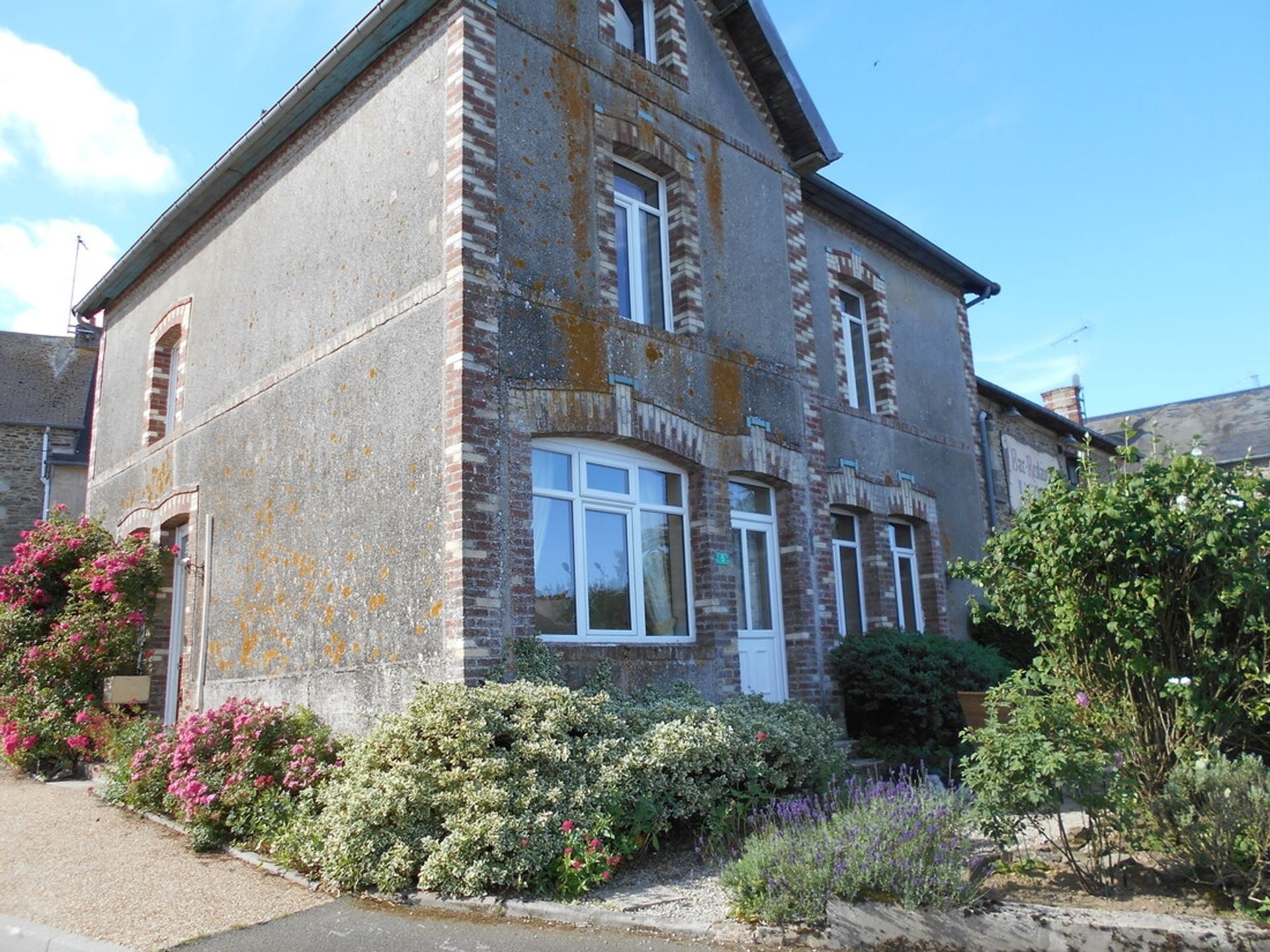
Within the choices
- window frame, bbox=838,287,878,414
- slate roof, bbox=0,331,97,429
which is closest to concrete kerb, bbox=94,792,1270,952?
window frame, bbox=838,287,878,414

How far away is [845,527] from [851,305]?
3.24 metres

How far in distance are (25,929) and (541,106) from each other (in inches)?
275

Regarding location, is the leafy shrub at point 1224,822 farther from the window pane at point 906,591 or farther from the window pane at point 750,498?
the window pane at point 906,591

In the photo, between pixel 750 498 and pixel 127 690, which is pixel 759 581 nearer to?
pixel 750 498

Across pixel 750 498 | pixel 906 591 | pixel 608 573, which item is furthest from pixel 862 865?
pixel 906 591

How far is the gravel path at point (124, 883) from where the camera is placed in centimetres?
551

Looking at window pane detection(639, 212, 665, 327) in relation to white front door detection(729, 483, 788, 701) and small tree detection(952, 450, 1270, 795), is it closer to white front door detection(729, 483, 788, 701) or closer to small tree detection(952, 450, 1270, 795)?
white front door detection(729, 483, 788, 701)

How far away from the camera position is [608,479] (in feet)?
28.3

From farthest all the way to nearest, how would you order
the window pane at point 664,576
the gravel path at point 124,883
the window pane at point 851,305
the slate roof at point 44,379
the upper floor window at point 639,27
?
1. the slate roof at point 44,379
2. the window pane at point 851,305
3. the upper floor window at point 639,27
4. the window pane at point 664,576
5. the gravel path at point 124,883

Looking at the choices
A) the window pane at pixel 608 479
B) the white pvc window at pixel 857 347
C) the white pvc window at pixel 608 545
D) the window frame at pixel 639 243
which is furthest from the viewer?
the white pvc window at pixel 857 347

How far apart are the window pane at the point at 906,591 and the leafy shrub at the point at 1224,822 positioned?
7317 mm

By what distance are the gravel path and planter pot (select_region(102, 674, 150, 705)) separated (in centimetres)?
290

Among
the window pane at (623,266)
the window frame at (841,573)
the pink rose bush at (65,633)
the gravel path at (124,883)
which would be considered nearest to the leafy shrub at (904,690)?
the window frame at (841,573)

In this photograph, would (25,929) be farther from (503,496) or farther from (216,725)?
(503,496)
